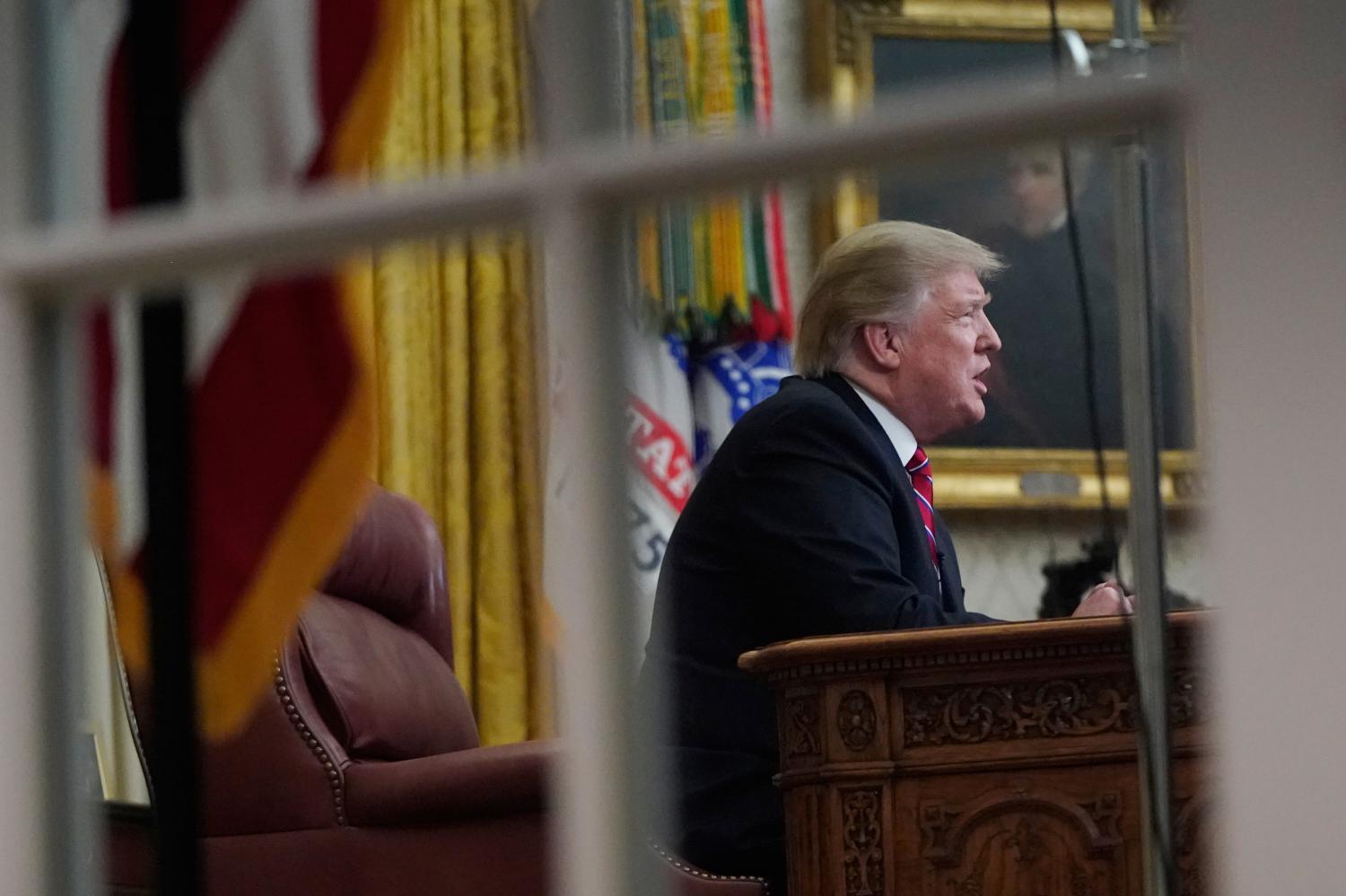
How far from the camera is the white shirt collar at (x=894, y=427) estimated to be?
2.83m

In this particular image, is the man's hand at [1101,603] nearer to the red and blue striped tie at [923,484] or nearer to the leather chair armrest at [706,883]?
the red and blue striped tie at [923,484]

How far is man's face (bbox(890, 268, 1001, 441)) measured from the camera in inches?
113

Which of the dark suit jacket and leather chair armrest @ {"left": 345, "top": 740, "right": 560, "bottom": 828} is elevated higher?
the dark suit jacket

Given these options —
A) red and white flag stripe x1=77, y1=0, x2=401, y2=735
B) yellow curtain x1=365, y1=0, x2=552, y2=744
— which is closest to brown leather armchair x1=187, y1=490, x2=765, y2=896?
red and white flag stripe x1=77, y1=0, x2=401, y2=735

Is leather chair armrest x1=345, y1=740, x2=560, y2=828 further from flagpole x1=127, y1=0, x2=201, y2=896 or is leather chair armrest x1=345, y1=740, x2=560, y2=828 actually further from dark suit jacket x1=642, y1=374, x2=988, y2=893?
flagpole x1=127, y1=0, x2=201, y2=896

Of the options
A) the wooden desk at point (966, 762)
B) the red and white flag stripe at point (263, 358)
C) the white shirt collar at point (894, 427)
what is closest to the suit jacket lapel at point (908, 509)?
the white shirt collar at point (894, 427)

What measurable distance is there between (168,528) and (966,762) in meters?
1.39

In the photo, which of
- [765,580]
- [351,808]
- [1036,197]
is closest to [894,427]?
[765,580]

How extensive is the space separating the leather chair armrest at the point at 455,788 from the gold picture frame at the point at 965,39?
8.03 feet

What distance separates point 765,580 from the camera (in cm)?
253

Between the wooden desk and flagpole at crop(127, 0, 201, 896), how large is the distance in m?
1.27

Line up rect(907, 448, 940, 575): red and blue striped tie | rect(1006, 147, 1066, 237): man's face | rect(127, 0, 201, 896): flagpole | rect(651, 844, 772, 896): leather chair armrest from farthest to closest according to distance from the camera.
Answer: rect(1006, 147, 1066, 237): man's face, rect(907, 448, 940, 575): red and blue striped tie, rect(651, 844, 772, 896): leather chair armrest, rect(127, 0, 201, 896): flagpole

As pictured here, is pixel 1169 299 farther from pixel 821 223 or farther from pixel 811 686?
pixel 811 686

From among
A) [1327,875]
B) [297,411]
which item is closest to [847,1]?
[297,411]
